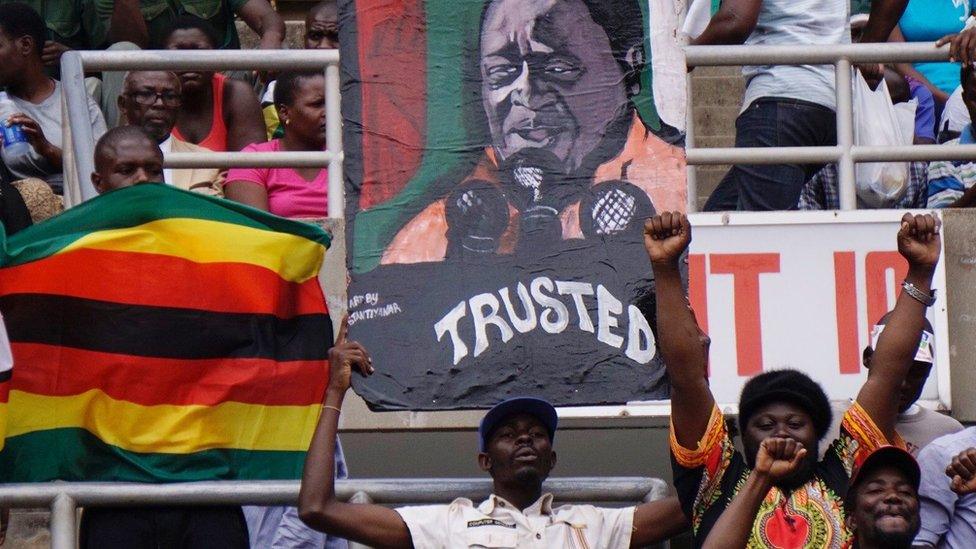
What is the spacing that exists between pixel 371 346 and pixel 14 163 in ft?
8.17

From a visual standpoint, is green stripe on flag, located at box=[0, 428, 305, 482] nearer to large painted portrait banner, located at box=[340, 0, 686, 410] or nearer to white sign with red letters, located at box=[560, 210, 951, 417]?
large painted portrait banner, located at box=[340, 0, 686, 410]

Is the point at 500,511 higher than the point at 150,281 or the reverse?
the reverse

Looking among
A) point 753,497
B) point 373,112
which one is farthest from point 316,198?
point 753,497

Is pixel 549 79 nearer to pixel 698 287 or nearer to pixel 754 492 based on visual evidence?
pixel 698 287

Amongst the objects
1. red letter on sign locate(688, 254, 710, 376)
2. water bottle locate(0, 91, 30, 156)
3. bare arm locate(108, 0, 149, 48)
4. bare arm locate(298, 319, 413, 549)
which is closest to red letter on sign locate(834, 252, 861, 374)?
red letter on sign locate(688, 254, 710, 376)

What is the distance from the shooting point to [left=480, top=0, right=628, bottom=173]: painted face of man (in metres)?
6.56

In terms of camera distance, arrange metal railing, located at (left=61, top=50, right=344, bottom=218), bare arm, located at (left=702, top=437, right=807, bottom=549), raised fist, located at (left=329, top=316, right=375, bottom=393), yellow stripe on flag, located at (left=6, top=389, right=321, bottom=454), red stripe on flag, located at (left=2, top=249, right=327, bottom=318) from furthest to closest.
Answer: metal railing, located at (left=61, top=50, right=344, bottom=218) → red stripe on flag, located at (left=2, top=249, right=327, bottom=318) → yellow stripe on flag, located at (left=6, top=389, right=321, bottom=454) → raised fist, located at (left=329, top=316, right=375, bottom=393) → bare arm, located at (left=702, top=437, right=807, bottom=549)

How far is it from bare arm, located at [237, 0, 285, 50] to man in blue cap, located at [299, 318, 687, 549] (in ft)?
10.6

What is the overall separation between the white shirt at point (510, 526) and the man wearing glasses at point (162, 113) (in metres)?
2.51

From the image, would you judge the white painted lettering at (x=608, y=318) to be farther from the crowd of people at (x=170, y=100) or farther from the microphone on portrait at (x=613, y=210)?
the crowd of people at (x=170, y=100)

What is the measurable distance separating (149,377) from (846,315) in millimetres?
2671

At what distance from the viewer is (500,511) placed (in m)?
5.91

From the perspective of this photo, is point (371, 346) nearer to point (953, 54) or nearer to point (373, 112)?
point (373, 112)

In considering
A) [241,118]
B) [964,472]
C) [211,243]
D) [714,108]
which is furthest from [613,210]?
[714,108]
